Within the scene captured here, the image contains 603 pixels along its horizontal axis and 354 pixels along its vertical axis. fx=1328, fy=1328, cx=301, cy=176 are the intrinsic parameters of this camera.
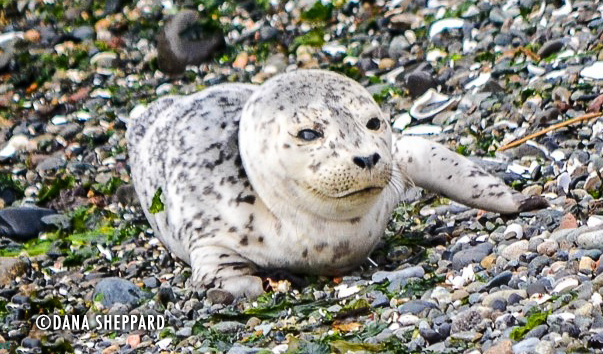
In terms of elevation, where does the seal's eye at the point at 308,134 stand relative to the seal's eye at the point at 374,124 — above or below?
above

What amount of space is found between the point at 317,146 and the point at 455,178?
1.22 m

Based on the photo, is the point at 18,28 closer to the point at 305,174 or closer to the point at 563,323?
the point at 305,174

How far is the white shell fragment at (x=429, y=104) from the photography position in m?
8.55

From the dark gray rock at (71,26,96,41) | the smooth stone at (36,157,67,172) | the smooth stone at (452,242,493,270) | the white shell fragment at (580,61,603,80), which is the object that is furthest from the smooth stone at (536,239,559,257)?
the dark gray rock at (71,26,96,41)

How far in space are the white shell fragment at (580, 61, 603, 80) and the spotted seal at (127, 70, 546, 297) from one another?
1.43 metres

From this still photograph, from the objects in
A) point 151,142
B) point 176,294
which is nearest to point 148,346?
point 176,294

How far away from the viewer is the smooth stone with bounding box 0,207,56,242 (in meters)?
8.26

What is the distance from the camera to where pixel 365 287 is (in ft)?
19.7

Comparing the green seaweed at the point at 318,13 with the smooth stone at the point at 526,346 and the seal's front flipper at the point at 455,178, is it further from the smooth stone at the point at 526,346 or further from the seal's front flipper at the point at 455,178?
the smooth stone at the point at 526,346

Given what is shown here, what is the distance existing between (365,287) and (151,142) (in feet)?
5.82

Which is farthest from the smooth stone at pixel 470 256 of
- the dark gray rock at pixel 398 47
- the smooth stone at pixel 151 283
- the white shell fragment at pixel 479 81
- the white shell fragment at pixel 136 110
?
the white shell fragment at pixel 136 110

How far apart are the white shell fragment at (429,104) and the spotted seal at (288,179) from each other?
1.45 m

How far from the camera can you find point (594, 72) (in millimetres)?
8047

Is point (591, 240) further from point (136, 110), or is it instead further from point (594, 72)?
point (136, 110)
